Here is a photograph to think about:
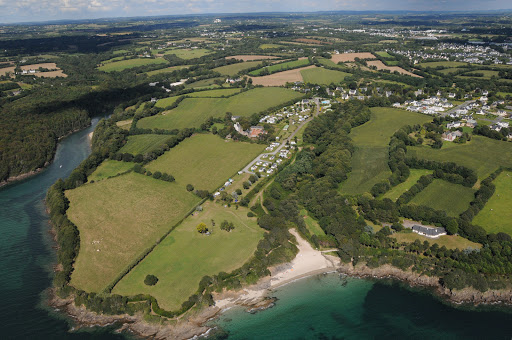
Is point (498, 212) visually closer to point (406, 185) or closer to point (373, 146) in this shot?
point (406, 185)

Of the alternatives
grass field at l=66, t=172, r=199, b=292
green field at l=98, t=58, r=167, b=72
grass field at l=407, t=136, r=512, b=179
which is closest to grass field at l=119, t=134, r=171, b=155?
grass field at l=66, t=172, r=199, b=292

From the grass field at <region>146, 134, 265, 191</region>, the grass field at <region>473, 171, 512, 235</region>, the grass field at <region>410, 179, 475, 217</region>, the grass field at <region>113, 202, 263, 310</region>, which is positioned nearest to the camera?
the grass field at <region>113, 202, 263, 310</region>

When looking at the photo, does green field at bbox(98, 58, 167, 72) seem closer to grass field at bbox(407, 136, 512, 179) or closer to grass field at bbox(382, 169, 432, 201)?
grass field at bbox(407, 136, 512, 179)

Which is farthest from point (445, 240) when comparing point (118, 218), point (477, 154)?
point (118, 218)

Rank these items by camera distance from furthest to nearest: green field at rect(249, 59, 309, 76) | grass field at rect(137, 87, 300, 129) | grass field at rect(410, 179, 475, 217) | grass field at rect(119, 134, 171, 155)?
green field at rect(249, 59, 309, 76) → grass field at rect(137, 87, 300, 129) → grass field at rect(119, 134, 171, 155) → grass field at rect(410, 179, 475, 217)

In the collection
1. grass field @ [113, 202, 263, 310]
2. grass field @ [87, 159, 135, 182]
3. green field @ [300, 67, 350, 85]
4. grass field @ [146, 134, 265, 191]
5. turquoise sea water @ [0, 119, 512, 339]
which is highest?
green field @ [300, 67, 350, 85]

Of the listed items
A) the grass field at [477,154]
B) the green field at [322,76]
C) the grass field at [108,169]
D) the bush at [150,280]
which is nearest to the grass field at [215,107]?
the green field at [322,76]
